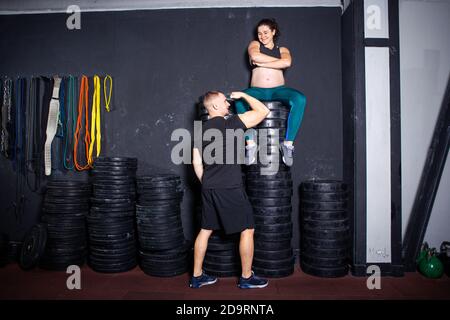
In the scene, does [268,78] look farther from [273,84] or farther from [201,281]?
[201,281]

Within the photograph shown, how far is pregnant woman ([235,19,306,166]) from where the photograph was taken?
9.82ft

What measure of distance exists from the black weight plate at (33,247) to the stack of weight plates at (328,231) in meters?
3.01

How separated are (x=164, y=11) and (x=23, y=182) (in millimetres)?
2999

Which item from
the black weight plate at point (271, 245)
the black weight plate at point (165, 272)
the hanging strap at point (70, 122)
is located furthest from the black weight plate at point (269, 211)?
the hanging strap at point (70, 122)

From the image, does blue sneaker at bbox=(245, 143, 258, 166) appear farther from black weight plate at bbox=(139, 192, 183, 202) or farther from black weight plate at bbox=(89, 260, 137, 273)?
black weight plate at bbox=(89, 260, 137, 273)

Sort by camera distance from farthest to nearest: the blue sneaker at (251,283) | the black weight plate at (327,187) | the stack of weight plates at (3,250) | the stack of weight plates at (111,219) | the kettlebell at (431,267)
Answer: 1. the stack of weight plates at (3,250)
2. the stack of weight plates at (111,219)
3. the black weight plate at (327,187)
4. the kettlebell at (431,267)
5. the blue sneaker at (251,283)

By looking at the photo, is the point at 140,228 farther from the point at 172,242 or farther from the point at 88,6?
the point at 88,6

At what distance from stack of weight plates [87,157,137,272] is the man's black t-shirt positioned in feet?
3.81

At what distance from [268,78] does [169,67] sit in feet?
4.65

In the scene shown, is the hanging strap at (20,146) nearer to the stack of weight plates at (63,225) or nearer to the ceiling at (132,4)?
the stack of weight plates at (63,225)

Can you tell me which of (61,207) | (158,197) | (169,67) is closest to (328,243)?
(158,197)

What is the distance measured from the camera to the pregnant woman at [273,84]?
2.99 metres

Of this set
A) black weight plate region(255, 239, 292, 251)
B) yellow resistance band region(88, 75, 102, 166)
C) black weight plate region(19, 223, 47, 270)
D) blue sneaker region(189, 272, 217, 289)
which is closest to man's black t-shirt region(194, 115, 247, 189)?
black weight plate region(255, 239, 292, 251)
